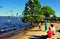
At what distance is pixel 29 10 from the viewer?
69.1m

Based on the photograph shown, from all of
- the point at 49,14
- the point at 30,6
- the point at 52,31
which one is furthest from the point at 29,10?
the point at 49,14

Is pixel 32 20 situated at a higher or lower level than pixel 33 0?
lower

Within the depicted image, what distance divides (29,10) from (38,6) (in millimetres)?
3724

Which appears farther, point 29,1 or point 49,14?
point 49,14

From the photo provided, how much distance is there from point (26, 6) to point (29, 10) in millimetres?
2390

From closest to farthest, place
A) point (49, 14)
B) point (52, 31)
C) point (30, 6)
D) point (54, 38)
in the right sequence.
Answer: point (54, 38) < point (52, 31) < point (30, 6) < point (49, 14)

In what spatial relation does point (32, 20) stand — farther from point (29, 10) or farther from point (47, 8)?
point (47, 8)

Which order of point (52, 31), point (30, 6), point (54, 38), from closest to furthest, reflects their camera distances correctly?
point (54, 38) < point (52, 31) < point (30, 6)

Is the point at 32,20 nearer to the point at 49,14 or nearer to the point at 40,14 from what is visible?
the point at 40,14

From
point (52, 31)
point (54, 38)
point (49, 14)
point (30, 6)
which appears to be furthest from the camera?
point (49, 14)

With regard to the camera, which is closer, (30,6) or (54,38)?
(54,38)

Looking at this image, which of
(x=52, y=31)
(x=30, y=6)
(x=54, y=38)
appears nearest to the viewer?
(x=54, y=38)

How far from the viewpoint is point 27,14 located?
228ft

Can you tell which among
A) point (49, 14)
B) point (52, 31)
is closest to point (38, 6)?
point (52, 31)
